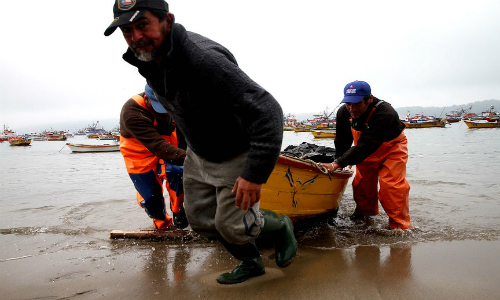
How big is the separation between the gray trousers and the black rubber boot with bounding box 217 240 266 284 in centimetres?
18

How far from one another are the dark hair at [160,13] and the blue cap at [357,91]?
2540mm

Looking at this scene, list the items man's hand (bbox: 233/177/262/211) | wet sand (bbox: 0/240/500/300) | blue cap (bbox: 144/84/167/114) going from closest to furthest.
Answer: man's hand (bbox: 233/177/262/211) < wet sand (bbox: 0/240/500/300) < blue cap (bbox: 144/84/167/114)

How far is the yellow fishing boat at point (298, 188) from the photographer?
320cm

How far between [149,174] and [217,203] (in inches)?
73.2

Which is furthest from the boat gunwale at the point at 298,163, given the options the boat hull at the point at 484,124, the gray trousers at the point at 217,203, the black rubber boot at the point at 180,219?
the boat hull at the point at 484,124

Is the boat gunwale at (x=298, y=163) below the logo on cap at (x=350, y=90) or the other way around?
below

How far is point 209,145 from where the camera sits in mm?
2000

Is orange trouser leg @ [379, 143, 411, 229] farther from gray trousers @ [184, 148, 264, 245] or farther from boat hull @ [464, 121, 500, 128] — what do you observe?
boat hull @ [464, 121, 500, 128]

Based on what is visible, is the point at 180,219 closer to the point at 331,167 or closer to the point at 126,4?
the point at 331,167

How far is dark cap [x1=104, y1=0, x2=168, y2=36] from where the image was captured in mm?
1649

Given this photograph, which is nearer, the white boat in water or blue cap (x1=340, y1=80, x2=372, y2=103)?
blue cap (x1=340, y1=80, x2=372, y2=103)

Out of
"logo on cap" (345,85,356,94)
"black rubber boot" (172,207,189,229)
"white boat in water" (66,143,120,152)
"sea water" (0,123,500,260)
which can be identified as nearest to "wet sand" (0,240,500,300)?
"sea water" (0,123,500,260)

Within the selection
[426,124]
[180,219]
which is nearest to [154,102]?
[180,219]

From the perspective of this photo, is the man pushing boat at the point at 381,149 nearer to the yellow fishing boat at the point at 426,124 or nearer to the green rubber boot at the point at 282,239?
the green rubber boot at the point at 282,239
